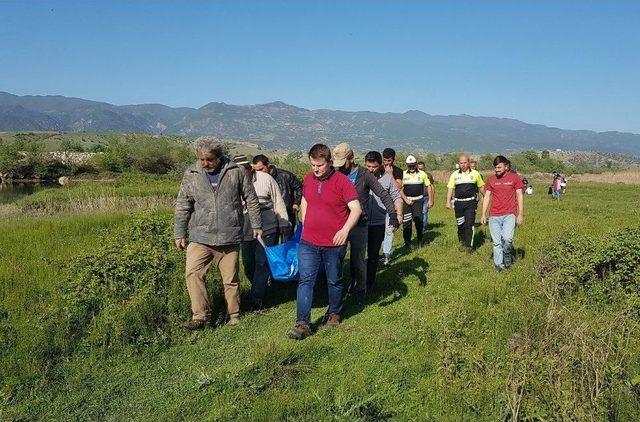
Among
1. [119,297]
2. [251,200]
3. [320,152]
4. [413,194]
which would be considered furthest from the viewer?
[413,194]

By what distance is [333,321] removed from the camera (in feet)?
17.3

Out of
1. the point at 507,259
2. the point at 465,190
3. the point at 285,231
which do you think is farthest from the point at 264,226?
the point at 465,190

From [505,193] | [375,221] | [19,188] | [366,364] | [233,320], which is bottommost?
[19,188]

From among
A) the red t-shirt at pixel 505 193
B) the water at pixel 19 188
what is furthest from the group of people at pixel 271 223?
the water at pixel 19 188

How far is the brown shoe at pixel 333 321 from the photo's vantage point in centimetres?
525

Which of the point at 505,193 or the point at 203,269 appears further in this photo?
the point at 505,193

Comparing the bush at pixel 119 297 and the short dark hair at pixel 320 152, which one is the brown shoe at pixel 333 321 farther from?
the short dark hair at pixel 320 152

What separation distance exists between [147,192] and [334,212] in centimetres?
2326

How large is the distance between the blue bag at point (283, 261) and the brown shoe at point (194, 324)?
1.05 m

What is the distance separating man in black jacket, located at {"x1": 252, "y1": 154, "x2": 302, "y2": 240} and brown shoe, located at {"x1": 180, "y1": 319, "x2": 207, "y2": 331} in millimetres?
2128

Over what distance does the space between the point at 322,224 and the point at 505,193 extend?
403 centimetres

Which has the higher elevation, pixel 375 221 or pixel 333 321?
pixel 375 221

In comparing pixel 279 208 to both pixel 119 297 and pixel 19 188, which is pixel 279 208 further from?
pixel 19 188

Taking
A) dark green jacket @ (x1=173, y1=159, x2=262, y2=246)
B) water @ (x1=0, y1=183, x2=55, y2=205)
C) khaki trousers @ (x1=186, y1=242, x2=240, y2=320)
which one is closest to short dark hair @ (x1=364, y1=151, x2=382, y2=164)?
dark green jacket @ (x1=173, y1=159, x2=262, y2=246)
